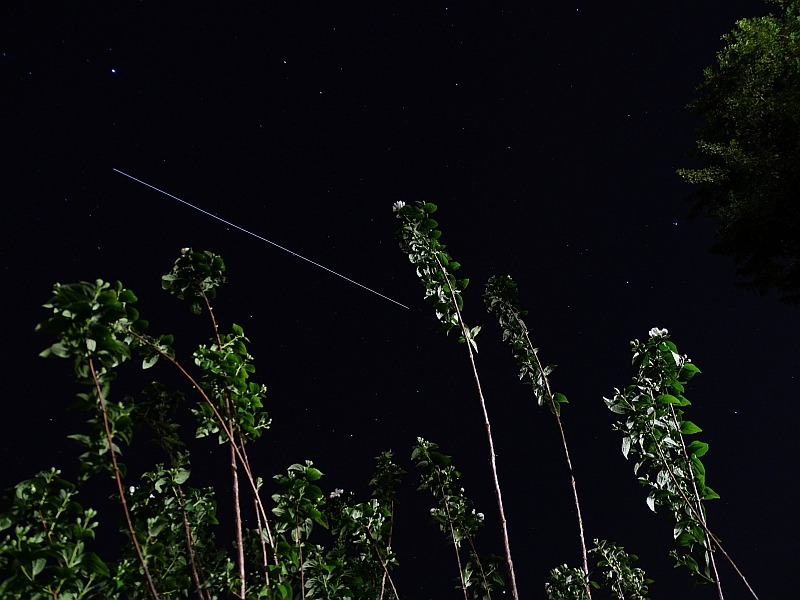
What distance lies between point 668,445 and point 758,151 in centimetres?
439

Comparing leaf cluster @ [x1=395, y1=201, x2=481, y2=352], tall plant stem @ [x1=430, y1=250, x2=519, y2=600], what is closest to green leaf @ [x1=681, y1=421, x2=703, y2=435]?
tall plant stem @ [x1=430, y1=250, x2=519, y2=600]

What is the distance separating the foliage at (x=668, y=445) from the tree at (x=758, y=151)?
12.3 ft

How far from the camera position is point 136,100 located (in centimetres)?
455

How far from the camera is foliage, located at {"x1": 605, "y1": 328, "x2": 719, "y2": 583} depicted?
1.69 metres

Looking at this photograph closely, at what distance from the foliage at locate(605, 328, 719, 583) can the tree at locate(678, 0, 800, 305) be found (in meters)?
3.74

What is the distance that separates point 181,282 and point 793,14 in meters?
6.36

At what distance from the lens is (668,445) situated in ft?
5.65

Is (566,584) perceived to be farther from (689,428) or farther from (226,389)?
(226,389)

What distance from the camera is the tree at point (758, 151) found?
4629mm

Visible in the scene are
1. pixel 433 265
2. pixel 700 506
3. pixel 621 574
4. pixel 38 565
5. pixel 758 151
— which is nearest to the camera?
pixel 38 565

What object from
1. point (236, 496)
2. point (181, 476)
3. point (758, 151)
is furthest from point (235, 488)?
point (758, 151)

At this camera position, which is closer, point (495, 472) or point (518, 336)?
point (495, 472)

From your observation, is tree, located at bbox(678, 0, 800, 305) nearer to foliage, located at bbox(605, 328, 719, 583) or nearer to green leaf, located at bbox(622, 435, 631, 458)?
foliage, located at bbox(605, 328, 719, 583)

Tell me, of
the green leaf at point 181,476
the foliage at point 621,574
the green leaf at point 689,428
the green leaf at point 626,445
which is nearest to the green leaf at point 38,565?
the green leaf at point 181,476
